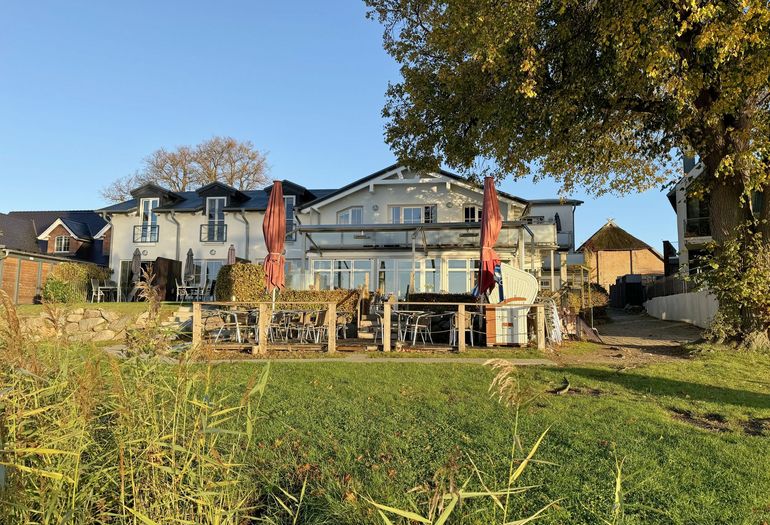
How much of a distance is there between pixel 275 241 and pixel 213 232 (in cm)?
1773

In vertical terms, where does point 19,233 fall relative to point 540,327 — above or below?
above

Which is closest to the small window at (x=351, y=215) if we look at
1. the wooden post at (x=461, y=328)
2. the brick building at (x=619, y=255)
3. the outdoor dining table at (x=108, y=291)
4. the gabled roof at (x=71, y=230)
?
the outdoor dining table at (x=108, y=291)

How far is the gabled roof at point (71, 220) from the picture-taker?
35.5 meters

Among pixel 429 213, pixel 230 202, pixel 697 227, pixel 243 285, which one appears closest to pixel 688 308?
pixel 697 227

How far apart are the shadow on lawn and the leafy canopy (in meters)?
5.23

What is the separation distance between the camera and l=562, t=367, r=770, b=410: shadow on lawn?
6.14m

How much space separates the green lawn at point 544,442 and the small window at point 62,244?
33.8m

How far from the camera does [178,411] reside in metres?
2.64

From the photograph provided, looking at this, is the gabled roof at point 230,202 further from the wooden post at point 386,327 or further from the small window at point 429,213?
the wooden post at point 386,327

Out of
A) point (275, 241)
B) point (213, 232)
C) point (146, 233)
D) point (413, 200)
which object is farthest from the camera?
point (146, 233)

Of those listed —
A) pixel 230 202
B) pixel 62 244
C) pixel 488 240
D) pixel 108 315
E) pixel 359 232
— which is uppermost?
pixel 230 202

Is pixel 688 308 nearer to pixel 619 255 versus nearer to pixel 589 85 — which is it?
A: pixel 589 85

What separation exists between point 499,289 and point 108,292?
2376 cm

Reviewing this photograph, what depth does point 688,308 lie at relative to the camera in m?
18.9
